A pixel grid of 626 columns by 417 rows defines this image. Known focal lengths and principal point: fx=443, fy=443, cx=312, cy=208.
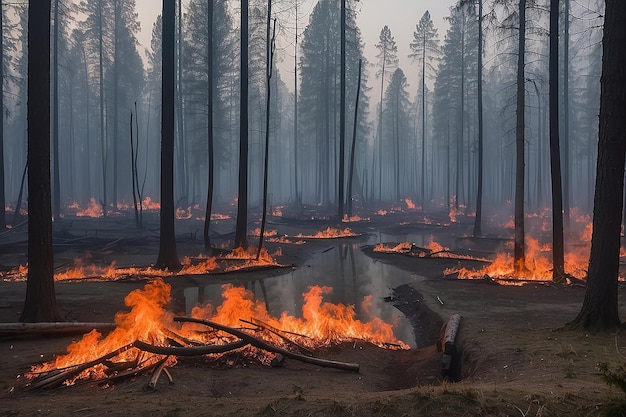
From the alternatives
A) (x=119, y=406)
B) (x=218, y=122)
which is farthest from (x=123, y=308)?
(x=218, y=122)

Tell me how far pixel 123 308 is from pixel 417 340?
6.97 meters

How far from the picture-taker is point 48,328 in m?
7.79

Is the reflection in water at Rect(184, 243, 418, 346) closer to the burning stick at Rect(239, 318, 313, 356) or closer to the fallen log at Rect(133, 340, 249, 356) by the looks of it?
the burning stick at Rect(239, 318, 313, 356)

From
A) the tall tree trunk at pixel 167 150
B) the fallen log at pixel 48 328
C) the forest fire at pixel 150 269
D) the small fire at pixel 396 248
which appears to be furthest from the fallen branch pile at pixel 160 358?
the small fire at pixel 396 248

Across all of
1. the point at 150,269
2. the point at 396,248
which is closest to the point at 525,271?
the point at 396,248

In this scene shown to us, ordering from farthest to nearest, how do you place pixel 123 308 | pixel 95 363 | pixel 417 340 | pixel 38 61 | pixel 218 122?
1. pixel 218 122
2. pixel 123 308
3. pixel 417 340
4. pixel 38 61
5. pixel 95 363

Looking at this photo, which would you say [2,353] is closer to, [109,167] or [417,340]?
[417,340]

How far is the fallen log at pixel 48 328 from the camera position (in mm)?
7539

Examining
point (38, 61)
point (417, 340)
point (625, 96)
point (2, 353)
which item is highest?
point (38, 61)

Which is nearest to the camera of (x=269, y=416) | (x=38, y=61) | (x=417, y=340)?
(x=269, y=416)

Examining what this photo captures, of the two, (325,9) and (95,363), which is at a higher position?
(325,9)

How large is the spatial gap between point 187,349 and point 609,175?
773 centimetres

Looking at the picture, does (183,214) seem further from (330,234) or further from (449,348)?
(449,348)

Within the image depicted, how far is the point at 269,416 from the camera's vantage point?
416 cm
